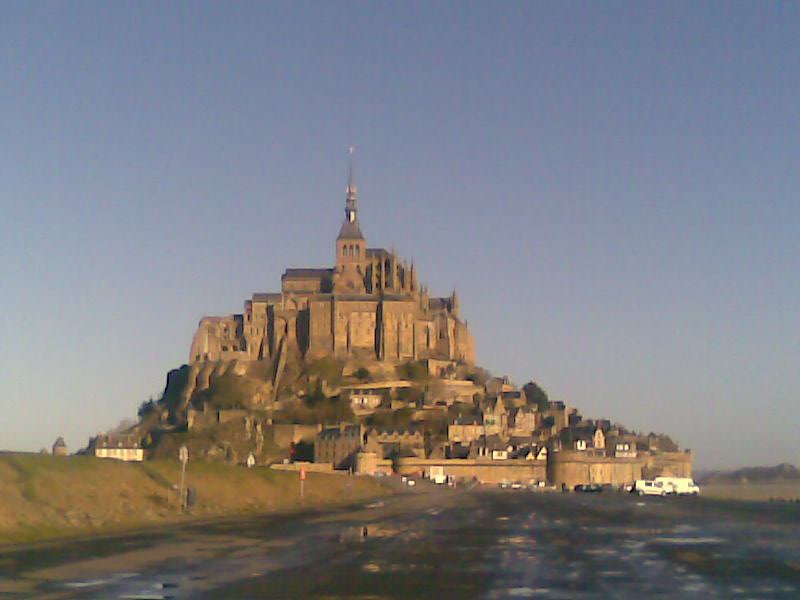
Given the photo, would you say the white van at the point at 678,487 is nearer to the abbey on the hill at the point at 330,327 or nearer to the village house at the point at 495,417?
the village house at the point at 495,417

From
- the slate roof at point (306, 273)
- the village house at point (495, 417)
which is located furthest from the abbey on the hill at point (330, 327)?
the village house at point (495, 417)

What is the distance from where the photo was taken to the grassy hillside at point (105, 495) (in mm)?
36862

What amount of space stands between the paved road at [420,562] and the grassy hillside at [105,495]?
142 inches

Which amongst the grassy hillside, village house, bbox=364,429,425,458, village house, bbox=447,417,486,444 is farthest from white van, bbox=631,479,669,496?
village house, bbox=447,417,486,444

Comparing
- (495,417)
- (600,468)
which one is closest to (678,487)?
(600,468)

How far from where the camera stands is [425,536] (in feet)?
119

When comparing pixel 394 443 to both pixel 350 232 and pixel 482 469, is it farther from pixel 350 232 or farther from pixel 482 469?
pixel 350 232

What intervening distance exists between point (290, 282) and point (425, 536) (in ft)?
463

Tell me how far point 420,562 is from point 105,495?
23.3 meters

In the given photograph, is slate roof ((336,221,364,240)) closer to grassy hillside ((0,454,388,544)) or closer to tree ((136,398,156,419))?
tree ((136,398,156,419))

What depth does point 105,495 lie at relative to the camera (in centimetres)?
4581

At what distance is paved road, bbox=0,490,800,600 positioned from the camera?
69.3 ft

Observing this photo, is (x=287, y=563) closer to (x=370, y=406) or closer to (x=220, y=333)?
(x=370, y=406)

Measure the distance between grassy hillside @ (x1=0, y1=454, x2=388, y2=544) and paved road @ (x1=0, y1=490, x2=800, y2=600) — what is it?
3606mm
